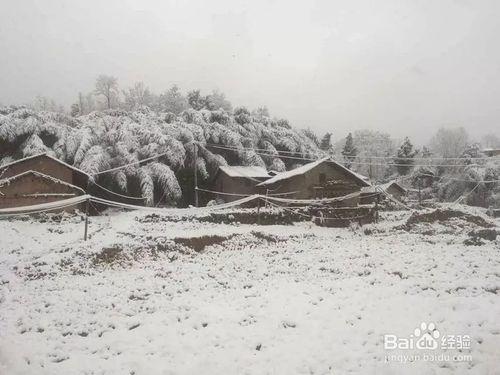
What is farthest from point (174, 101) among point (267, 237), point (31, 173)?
point (267, 237)

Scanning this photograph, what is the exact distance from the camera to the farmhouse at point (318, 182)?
28156mm

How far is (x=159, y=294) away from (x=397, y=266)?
7.87 metres

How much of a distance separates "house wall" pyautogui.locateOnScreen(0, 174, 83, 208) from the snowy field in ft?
21.5

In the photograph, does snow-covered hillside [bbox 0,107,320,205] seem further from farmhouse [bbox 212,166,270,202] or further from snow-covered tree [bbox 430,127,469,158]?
snow-covered tree [bbox 430,127,469,158]

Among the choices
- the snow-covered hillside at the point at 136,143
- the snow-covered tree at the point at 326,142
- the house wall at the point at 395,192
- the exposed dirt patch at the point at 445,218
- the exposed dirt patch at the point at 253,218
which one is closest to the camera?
the exposed dirt patch at the point at 253,218

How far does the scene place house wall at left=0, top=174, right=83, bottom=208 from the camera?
21.9 meters

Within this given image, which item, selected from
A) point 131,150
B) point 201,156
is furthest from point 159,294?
point 201,156

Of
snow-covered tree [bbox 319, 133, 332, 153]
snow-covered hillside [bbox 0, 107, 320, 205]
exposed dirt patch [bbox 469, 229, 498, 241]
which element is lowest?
exposed dirt patch [bbox 469, 229, 498, 241]

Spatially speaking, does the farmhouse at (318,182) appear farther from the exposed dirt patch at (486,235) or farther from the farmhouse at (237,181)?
the exposed dirt patch at (486,235)

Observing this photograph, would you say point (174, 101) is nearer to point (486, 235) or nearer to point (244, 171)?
point (244, 171)

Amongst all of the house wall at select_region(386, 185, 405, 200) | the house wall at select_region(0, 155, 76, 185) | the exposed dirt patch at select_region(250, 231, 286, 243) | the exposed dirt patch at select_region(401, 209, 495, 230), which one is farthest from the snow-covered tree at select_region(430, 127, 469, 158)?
the house wall at select_region(0, 155, 76, 185)

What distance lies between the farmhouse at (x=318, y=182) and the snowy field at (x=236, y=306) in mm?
11715

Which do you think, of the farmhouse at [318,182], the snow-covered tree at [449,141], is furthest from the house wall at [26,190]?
the snow-covered tree at [449,141]

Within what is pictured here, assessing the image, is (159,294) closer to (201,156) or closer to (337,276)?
(337,276)
